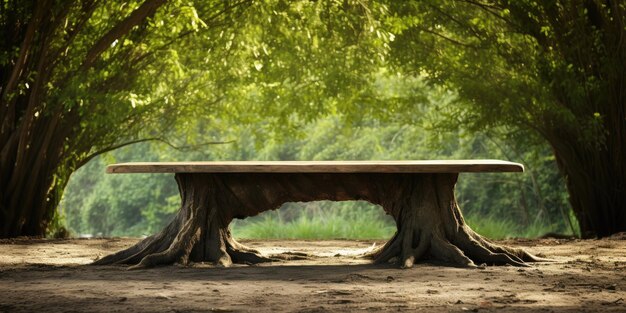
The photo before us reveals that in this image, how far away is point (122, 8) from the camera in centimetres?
886

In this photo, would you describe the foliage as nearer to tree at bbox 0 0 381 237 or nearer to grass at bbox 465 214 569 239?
grass at bbox 465 214 569 239

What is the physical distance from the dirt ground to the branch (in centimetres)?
221

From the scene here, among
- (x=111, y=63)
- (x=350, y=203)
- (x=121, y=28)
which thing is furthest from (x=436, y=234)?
(x=350, y=203)

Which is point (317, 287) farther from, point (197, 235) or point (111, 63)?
point (111, 63)

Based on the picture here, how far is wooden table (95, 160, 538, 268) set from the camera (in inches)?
237

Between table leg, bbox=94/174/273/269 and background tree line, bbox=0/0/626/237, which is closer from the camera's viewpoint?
table leg, bbox=94/174/273/269

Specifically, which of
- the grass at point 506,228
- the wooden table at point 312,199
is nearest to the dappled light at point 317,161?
the wooden table at point 312,199

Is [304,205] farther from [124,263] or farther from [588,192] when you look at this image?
[124,263]

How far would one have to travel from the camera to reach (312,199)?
6145 mm

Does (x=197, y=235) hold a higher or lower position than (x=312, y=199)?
lower

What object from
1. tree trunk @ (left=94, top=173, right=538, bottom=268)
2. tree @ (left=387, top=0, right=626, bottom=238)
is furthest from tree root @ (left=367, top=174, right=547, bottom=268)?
tree @ (left=387, top=0, right=626, bottom=238)

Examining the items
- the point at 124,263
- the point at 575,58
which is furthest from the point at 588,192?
the point at 124,263

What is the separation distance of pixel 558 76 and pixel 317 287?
4.66 metres

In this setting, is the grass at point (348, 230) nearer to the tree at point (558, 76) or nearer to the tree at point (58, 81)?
the tree at point (558, 76)
